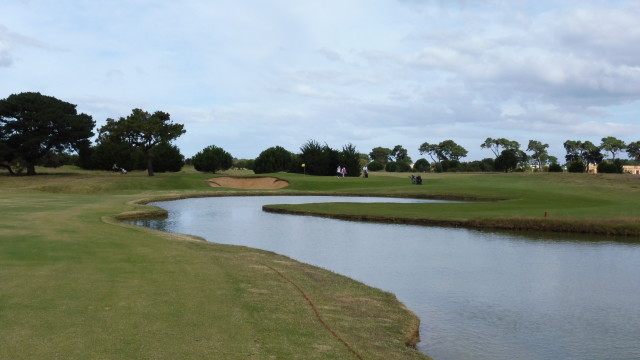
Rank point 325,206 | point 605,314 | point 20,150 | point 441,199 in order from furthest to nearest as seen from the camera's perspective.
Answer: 1. point 20,150
2. point 441,199
3. point 325,206
4. point 605,314

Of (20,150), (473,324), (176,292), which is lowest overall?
(473,324)

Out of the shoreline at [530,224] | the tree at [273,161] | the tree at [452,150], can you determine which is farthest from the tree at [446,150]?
the shoreline at [530,224]

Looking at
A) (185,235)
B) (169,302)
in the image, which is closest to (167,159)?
(185,235)

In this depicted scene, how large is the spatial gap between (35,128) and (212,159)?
4316cm

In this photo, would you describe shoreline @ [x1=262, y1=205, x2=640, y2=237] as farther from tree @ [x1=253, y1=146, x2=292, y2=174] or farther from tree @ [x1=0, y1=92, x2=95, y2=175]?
tree @ [x1=253, y1=146, x2=292, y2=174]

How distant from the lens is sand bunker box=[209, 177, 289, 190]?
232 ft

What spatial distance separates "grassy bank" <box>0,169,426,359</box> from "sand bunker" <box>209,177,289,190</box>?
50.0 metres

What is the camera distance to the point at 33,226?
23.8m

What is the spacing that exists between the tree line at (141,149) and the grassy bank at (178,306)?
57192mm

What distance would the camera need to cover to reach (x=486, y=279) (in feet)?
59.9

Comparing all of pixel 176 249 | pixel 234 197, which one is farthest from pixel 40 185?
pixel 176 249

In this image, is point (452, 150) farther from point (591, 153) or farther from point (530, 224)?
point (530, 224)

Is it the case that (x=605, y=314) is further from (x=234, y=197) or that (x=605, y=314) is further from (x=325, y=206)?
(x=234, y=197)

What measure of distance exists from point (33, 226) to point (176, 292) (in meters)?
14.8
